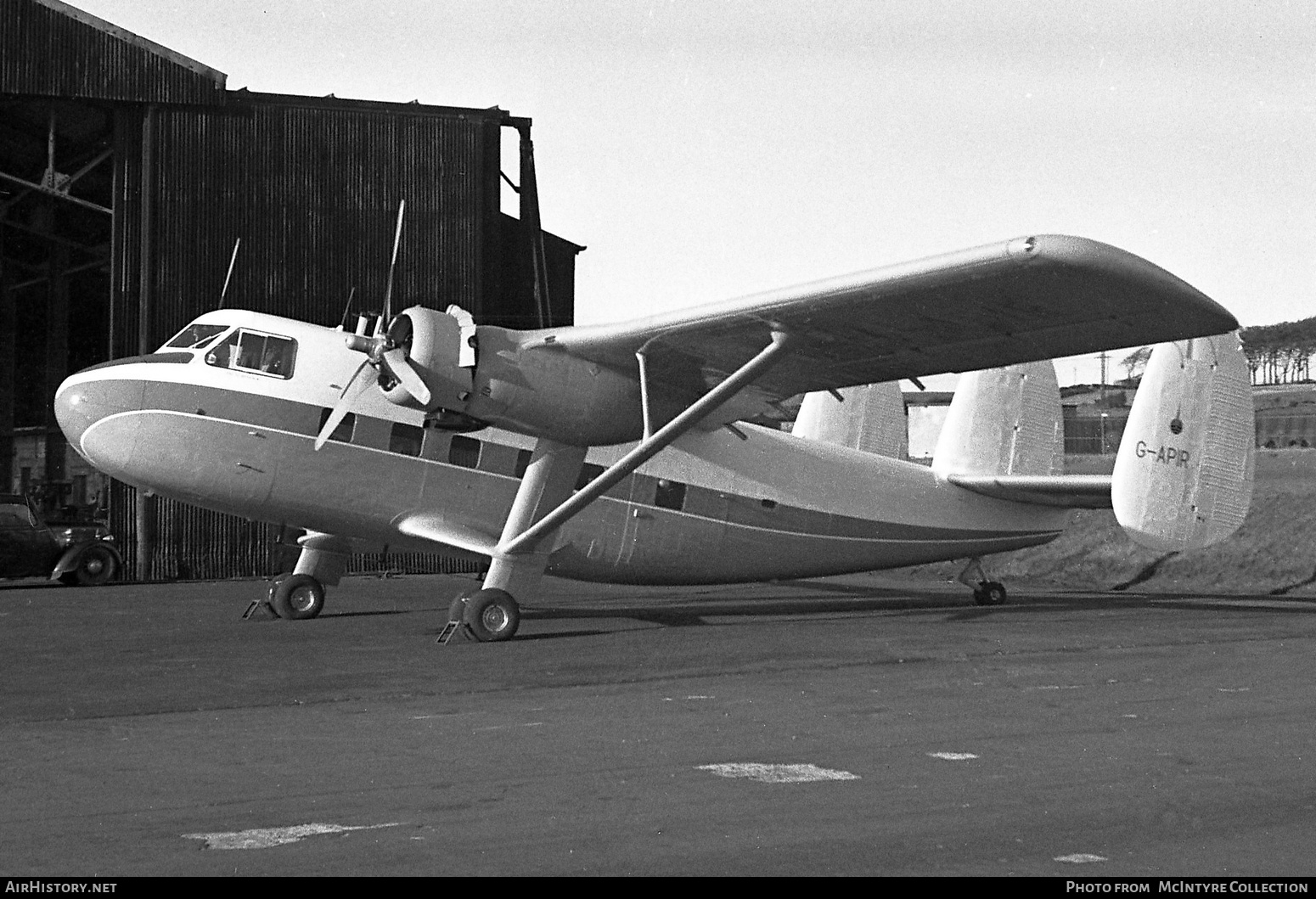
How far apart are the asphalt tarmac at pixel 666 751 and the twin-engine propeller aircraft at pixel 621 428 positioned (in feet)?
5.26

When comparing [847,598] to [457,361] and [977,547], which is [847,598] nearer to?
[977,547]

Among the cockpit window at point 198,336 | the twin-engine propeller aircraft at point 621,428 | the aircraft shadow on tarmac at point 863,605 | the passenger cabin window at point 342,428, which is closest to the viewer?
the twin-engine propeller aircraft at point 621,428

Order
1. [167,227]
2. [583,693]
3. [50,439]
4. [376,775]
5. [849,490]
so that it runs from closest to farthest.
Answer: [376,775], [583,693], [849,490], [167,227], [50,439]

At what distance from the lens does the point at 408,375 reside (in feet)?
49.9

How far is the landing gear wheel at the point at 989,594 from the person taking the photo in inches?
830

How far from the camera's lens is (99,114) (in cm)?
3359

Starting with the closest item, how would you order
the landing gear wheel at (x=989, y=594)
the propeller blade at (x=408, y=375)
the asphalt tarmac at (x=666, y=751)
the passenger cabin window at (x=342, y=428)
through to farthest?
the asphalt tarmac at (x=666, y=751) → the propeller blade at (x=408, y=375) → the passenger cabin window at (x=342, y=428) → the landing gear wheel at (x=989, y=594)

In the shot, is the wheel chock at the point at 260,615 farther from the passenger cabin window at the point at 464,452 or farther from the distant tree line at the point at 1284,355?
the distant tree line at the point at 1284,355

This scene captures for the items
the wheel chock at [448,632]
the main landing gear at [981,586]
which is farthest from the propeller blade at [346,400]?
the main landing gear at [981,586]

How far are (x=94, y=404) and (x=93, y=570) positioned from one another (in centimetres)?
1285

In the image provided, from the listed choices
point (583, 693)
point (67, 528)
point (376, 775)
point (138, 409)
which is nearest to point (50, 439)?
point (67, 528)

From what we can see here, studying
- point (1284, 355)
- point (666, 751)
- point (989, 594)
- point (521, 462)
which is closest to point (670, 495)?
point (521, 462)

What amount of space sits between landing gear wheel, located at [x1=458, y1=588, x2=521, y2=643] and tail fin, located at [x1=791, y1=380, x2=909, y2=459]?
819cm

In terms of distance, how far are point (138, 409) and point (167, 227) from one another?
58.1 feet
